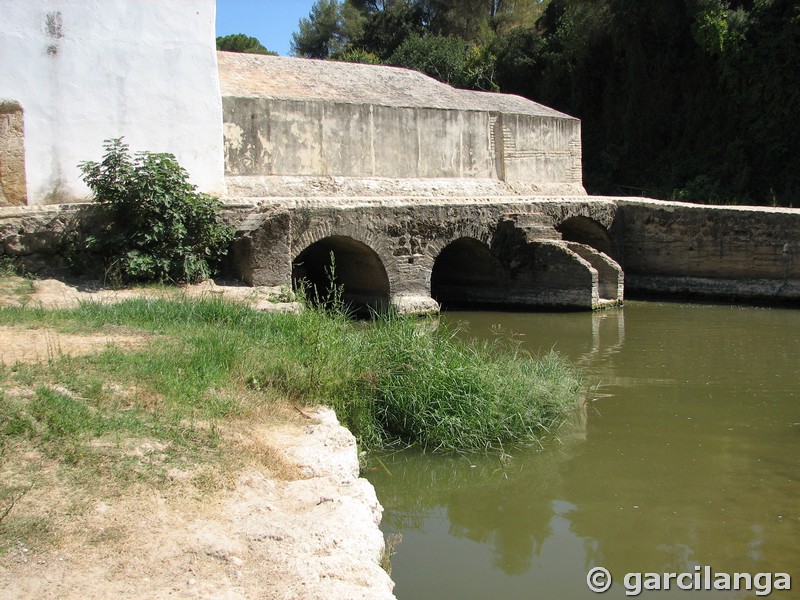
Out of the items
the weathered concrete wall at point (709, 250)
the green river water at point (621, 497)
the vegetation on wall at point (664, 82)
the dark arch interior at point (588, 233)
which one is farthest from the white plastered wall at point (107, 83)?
the vegetation on wall at point (664, 82)

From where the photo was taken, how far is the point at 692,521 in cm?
582

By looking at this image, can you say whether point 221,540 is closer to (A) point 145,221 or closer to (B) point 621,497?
(B) point 621,497

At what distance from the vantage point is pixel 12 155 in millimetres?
11320

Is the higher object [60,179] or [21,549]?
[60,179]

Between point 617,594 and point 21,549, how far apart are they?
3252 mm

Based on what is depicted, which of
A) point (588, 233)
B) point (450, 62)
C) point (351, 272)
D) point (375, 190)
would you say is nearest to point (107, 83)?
point (351, 272)

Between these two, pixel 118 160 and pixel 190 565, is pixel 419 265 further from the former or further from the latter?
pixel 190 565

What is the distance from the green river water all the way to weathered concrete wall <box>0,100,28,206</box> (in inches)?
286

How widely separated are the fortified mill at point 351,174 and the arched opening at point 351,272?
0.12 feet

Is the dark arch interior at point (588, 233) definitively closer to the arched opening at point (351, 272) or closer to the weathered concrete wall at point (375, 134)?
the weathered concrete wall at point (375, 134)

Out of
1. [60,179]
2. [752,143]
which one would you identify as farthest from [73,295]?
[752,143]

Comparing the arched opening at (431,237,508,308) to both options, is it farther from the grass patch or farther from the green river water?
the grass patch

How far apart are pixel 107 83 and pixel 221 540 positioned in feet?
32.5

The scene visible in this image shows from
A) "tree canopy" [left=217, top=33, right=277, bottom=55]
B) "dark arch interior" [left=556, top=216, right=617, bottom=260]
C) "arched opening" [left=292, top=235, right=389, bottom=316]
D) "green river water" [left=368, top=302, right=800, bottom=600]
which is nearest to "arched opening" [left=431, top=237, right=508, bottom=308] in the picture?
"arched opening" [left=292, top=235, right=389, bottom=316]
